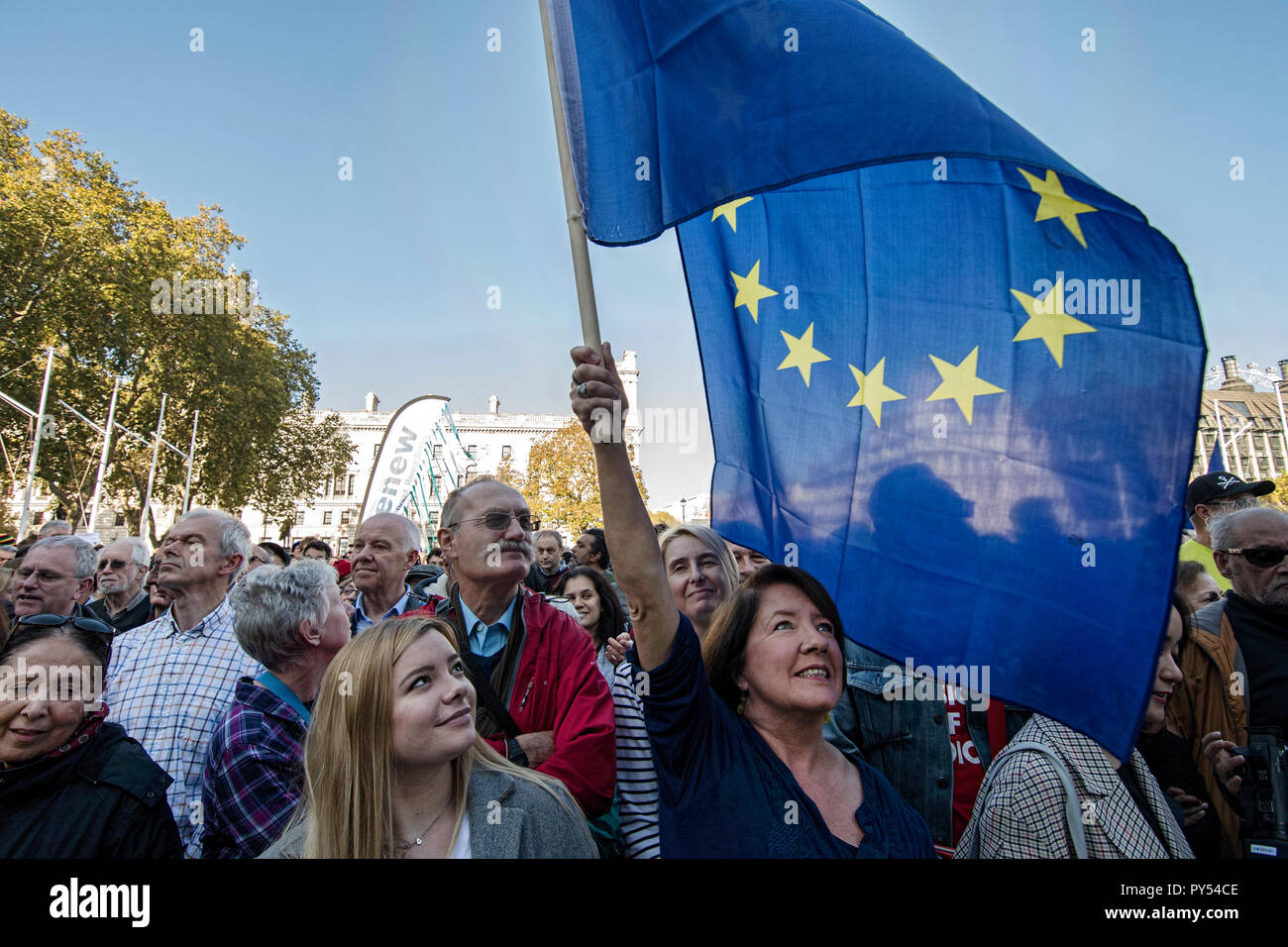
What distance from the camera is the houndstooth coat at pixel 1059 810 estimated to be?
2.25 meters

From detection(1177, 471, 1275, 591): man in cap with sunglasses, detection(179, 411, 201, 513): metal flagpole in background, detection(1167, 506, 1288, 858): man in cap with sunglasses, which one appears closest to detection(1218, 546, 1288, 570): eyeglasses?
detection(1167, 506, 1288, 858): man in cap with sunglasses

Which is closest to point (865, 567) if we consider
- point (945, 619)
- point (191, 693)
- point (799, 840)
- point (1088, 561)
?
point (945, 619)

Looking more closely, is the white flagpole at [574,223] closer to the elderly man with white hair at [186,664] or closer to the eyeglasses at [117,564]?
the elderly man with white hair at [186,664]

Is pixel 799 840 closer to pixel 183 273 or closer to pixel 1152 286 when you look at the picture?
pixel 1152 286

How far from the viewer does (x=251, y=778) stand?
8.30ft

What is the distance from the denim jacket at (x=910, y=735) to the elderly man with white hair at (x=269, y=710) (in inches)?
76.1

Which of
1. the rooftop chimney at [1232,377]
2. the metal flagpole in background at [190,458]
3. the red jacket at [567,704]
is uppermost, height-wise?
the rooftop chimney at [1232,377]

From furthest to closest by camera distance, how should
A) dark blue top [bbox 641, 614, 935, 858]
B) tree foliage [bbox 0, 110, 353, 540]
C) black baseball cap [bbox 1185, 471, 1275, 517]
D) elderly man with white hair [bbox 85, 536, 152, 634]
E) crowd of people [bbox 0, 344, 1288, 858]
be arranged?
1. tree foliage [bbox 0, 110, 353, 540]
2. elderly man with white hair [bbox 85, 536, 152, 634]
3. black baseball cap [bbox 1185, 471, 1275, 517]
4. crowd of people [bbox 0, 344, 1288, 858]
5. dark blue top [bbox 641, 614, 935, 858]

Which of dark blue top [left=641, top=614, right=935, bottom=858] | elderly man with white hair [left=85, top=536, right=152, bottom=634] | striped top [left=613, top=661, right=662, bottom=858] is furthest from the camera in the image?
elderly man with white hair [left=85, top=536, right=152, bottom=634]

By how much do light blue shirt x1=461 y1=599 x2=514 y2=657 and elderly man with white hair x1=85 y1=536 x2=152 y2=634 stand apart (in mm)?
3955

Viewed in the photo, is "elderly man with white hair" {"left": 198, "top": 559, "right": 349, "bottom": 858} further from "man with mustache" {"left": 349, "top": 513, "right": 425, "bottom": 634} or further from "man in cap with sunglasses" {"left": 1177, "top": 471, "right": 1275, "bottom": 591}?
"man in cap with sunglasses" {"left": 1177, "top": 471, "right": 1275, "bottom": 591}

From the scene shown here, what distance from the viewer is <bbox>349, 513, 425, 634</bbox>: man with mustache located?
4.58 meters

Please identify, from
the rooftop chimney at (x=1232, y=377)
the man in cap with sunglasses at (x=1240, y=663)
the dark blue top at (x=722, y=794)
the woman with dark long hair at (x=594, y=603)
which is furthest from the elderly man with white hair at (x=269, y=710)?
the rooftop chimney at (x=1232, y=377)

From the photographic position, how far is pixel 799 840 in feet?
6.50
